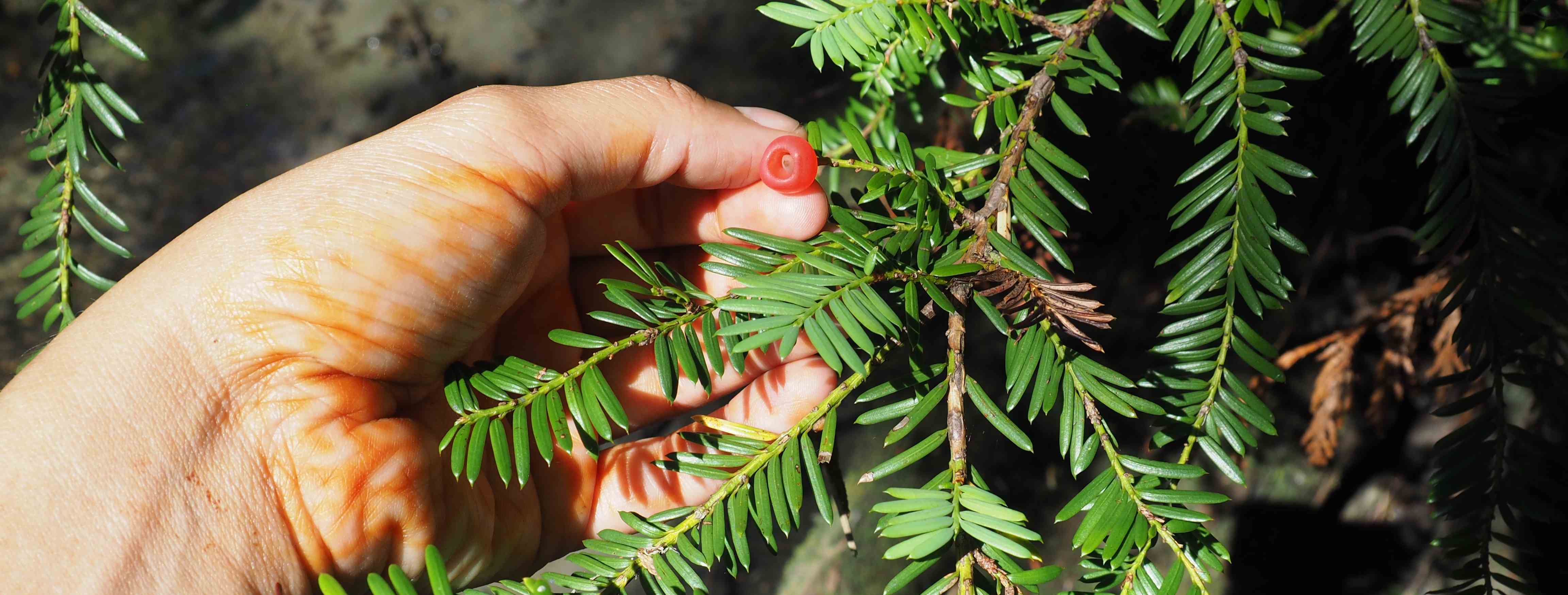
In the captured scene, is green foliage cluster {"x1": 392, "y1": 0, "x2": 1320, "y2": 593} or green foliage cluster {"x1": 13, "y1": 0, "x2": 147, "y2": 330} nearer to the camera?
green foliage cluster {"x1": 392, "y1": 0, "x2": 1320, "y2": 593}

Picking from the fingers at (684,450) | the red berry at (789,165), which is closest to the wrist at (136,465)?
the fingers at (684,450)

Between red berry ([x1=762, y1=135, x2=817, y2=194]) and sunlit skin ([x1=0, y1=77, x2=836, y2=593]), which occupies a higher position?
red berry ([x1=762, y1=135, x2=817, y2=194])

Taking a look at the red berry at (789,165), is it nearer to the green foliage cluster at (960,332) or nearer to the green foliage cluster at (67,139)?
the green foliage cluster at (960,332)

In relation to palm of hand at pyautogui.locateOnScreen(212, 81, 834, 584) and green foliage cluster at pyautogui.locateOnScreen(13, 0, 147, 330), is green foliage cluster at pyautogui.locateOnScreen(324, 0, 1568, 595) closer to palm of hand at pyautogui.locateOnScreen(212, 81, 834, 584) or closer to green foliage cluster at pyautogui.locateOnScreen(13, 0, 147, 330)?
palm of hand at pyautogui.locateOnScreen(212, 81, 834, 584)

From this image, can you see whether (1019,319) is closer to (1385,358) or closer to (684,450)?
(684,450)

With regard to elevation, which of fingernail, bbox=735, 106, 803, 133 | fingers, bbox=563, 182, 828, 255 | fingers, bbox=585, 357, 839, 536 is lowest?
fingers, bbox=585, 357, 839, 536

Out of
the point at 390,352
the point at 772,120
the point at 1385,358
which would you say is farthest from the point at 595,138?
the point at 1385,358

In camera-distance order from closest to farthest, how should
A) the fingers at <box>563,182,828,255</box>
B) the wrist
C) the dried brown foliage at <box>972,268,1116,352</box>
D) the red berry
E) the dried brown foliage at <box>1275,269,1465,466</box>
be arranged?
the dried brown foliage at <box>972,268,1116,352</box> → the wrist → the red berry → the fingers at <box>563,182,828,255</box> → the dried brown foliage at <box>1275,269,1465,466</box>

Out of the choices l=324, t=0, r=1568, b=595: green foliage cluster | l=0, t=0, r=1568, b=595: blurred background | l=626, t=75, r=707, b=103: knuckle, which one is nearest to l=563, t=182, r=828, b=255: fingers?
l=626, t=75, r=707, b=103: knuckle
